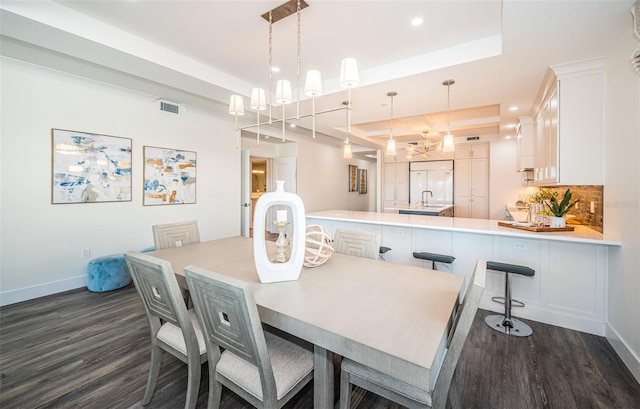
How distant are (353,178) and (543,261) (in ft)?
22.3

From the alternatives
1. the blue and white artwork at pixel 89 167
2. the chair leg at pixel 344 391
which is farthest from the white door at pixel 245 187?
the chair leg at pixel 344 391

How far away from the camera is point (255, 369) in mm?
1293

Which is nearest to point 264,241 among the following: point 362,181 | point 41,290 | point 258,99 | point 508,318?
point 258,99

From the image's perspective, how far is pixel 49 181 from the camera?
325cm

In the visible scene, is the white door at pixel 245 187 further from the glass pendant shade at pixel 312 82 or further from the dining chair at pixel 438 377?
the dining chair at pixel 438 377

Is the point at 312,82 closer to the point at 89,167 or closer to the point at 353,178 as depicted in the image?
the point at 89,167

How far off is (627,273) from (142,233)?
5.36 metres

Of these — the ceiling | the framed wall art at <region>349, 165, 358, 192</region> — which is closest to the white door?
the ceiling

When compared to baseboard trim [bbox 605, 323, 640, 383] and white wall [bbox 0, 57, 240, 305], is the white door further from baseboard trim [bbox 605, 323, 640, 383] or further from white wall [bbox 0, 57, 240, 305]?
baseboard trim [bbox 605, 323, 640, 383]

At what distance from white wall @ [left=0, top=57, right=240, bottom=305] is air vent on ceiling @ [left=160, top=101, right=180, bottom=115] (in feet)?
0.26

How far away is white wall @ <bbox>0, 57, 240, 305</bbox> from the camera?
9.89 feet

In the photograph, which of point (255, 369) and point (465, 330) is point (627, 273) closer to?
point (465, 330)

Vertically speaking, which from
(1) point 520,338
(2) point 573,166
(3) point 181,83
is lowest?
(1) point 520,338

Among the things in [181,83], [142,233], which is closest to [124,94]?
[181,83]
